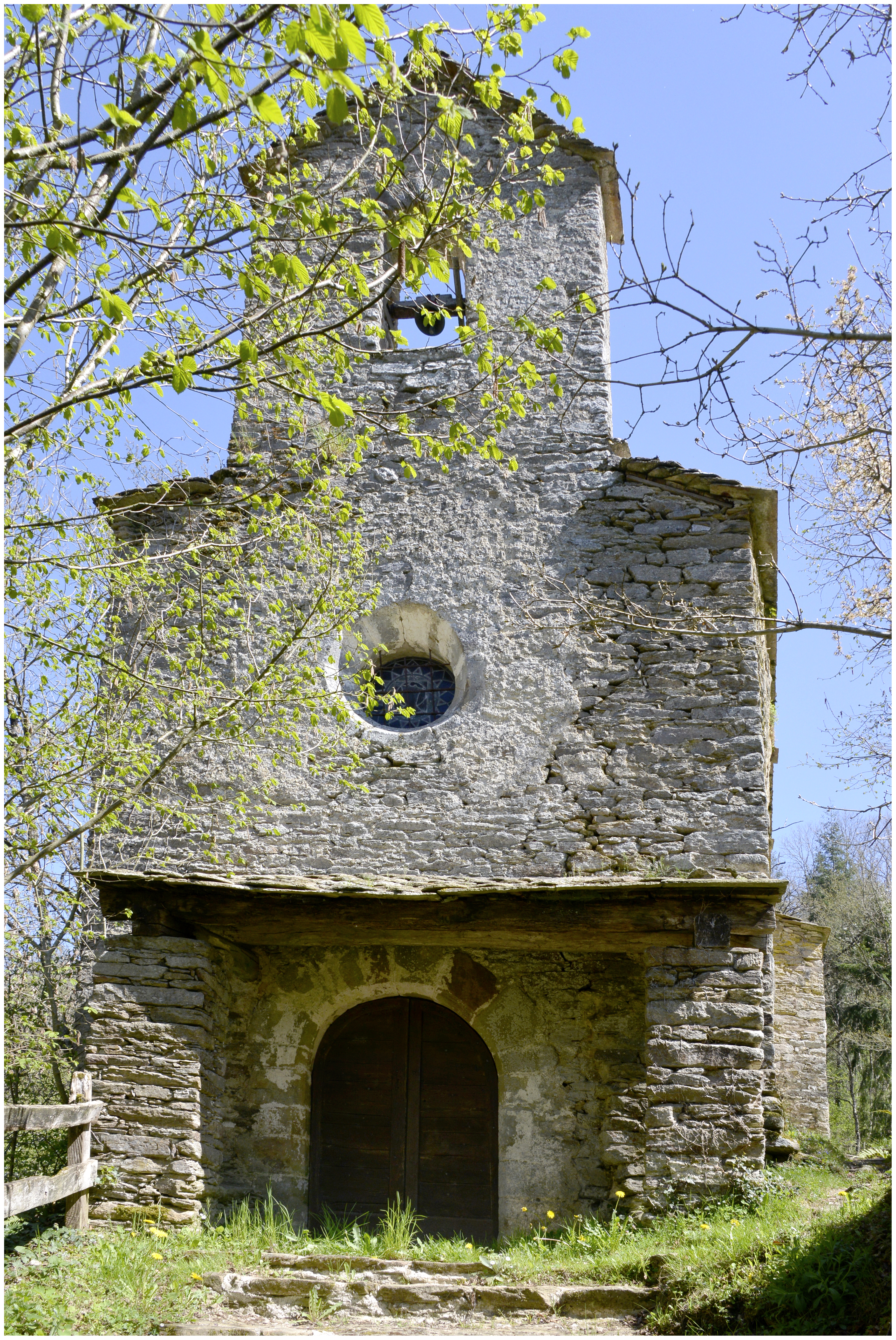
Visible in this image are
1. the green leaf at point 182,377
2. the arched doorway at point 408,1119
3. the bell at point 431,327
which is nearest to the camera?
the green leaf at point 182,377

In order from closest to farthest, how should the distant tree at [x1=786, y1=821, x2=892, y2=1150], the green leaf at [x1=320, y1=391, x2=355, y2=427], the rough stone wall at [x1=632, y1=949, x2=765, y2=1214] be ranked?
the green leaf at [x1=320, y1=391, x2=355, y2=427]
the rough stone wall at [x1=632, y1=949, x2=765, y2=1214]
the distant tree at [x1=786, y1=821, x2=892, y2=1150]

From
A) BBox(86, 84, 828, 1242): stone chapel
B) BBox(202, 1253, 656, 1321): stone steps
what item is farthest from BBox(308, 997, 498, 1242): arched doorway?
BBox(202, 1253, 656, 1321): stone steps

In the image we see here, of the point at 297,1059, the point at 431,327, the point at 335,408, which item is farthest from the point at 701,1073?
the point at 431,327

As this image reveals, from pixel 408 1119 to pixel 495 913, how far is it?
1.79 m

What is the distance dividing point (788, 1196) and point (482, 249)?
7.54m

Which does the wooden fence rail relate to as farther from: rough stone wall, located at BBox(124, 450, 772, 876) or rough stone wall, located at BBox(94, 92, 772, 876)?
rough stone wall, located at BBox(124, 450, 772, 876)

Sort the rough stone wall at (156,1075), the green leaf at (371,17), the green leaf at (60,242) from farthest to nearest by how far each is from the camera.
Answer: the rough stone wall at (156,1075) → the green leaf at (60,242) → the green leaf at (371,17)

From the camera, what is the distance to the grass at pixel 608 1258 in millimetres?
4348

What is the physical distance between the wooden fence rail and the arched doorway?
160 centimetres

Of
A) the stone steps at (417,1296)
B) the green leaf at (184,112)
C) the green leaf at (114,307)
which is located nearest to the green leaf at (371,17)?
the green leaf at (184,112)

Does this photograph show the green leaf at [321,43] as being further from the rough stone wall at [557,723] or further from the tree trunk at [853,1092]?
the tree trunk at [853,1092]

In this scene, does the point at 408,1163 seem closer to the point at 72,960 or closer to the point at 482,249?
the point at 72,960

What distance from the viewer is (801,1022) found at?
10648mm

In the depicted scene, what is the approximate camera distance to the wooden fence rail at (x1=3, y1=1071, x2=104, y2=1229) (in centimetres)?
491
